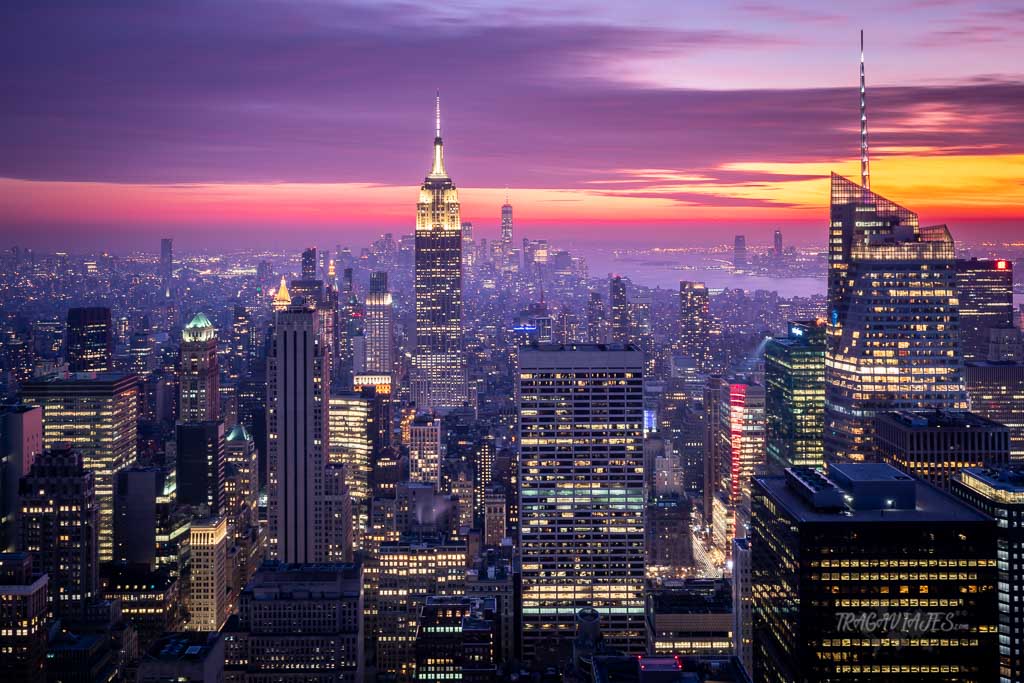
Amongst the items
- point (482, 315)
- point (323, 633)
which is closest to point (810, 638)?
point (323, 633)

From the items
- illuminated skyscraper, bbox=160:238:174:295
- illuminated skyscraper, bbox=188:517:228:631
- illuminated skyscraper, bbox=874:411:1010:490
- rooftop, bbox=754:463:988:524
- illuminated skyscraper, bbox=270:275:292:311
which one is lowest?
illuminated skyscraper, bbox=188:517:228:631

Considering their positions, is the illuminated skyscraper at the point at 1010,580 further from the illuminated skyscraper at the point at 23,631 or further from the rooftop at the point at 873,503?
the illuminated skyscraper at the point at 23,631

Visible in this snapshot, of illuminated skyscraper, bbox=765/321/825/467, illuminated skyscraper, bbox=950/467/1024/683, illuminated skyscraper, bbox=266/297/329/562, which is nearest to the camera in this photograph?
illuminated skyscraper, bbox=950/467/1024/683

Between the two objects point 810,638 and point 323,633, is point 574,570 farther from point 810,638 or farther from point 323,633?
point 810,638

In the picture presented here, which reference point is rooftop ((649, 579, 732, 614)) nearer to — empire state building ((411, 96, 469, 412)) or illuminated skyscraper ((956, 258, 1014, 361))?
illuminated skyscraper ((956, 258, 1014, 361))

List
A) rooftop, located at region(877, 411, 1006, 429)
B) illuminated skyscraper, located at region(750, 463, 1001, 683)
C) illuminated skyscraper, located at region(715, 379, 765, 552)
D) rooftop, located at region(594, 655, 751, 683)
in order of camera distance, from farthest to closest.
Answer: illuminated skyscraper, located at region(715, 379, 765, 552)
rooftop, located at region(877, 411, 1006, 429)
rooftop, located at region(594, 655, 751, 683)
illuminated skyscraper, located at region(750, 463, 1001, 683)

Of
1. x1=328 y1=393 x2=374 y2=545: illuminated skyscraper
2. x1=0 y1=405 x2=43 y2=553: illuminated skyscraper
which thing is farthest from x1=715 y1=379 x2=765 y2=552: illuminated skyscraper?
x1=0 y1=405 x2=43 y2=553: illuminated skyscraper

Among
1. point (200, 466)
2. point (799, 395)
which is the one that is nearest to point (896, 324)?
point (799, 395)
